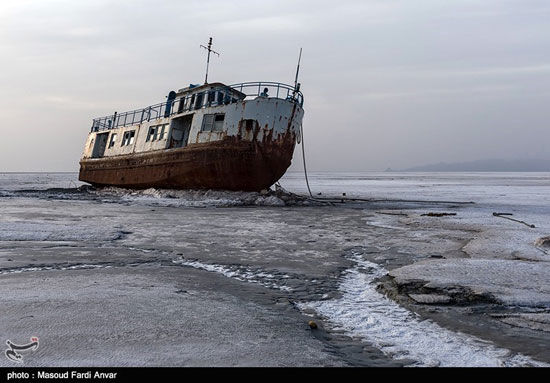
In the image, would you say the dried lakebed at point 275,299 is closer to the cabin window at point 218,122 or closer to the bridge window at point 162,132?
the cabin window at point 218,122

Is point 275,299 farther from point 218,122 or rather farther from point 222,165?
point 218,122

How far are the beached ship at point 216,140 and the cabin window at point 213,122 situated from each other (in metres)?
0.04

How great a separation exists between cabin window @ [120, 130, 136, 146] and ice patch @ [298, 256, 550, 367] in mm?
22155

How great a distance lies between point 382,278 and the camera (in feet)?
16.7

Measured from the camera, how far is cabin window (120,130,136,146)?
24538 mm

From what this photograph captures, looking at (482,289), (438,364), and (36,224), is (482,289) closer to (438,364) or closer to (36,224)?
(438,364)

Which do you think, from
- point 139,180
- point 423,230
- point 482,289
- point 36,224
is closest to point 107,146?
point 139,180

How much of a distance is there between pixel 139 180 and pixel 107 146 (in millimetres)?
5302

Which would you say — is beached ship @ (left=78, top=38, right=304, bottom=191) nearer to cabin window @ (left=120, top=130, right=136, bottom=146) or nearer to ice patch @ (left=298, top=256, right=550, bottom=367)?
cabin window @ (left=120, top=130, right=136, bottom=146)

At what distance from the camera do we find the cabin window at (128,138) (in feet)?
80.5

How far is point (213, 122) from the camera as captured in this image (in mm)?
Result: 19766

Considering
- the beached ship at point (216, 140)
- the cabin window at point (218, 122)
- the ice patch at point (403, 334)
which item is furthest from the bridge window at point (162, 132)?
the ice patch at point (403, 334)

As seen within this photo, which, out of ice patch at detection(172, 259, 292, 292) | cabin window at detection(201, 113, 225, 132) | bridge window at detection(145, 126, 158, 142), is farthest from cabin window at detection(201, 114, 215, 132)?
ice patch at detection(172, 259, 292, 292)

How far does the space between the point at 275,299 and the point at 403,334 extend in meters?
1.35
